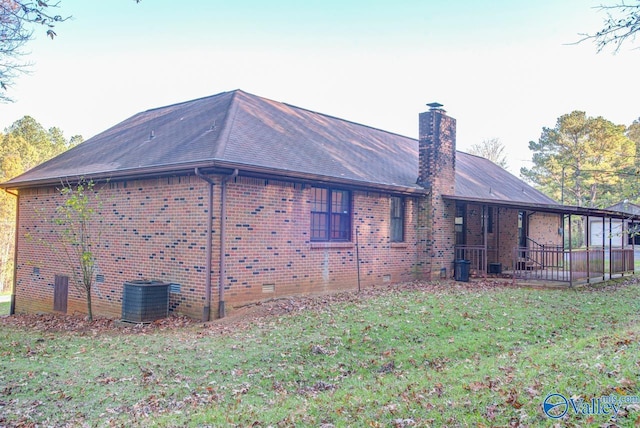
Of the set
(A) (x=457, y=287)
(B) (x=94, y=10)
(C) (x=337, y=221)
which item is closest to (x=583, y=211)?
(A) (x=457, y=287)

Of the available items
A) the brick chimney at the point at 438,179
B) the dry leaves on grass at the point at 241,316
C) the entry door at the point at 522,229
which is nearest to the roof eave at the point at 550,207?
the brick chimney at the point at 438,179

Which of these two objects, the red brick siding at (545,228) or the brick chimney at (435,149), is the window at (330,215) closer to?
the brick chimney at (435,149)

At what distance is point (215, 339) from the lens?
29.2ft

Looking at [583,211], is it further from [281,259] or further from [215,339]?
[215,339]

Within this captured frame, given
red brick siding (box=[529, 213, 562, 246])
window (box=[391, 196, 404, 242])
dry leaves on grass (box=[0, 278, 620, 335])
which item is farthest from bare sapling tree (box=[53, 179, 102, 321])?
red brick siding (box=[529, 213, 562, 246])

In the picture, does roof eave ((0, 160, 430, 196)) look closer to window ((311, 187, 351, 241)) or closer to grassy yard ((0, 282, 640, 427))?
window ((311, 187, 351, 241))

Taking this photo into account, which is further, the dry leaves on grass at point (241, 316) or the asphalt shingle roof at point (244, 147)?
the asphalt shingle roof at point (244, 147)

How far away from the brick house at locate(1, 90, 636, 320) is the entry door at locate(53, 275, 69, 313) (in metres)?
0.06

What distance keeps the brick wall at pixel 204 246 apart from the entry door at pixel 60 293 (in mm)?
233

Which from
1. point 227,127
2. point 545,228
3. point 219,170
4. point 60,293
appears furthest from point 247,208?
point 545,228

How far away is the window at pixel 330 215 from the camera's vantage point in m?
13.4

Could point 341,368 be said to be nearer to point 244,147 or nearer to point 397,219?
point 244,147

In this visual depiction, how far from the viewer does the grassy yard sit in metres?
5.32

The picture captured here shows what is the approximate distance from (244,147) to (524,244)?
15.1m
